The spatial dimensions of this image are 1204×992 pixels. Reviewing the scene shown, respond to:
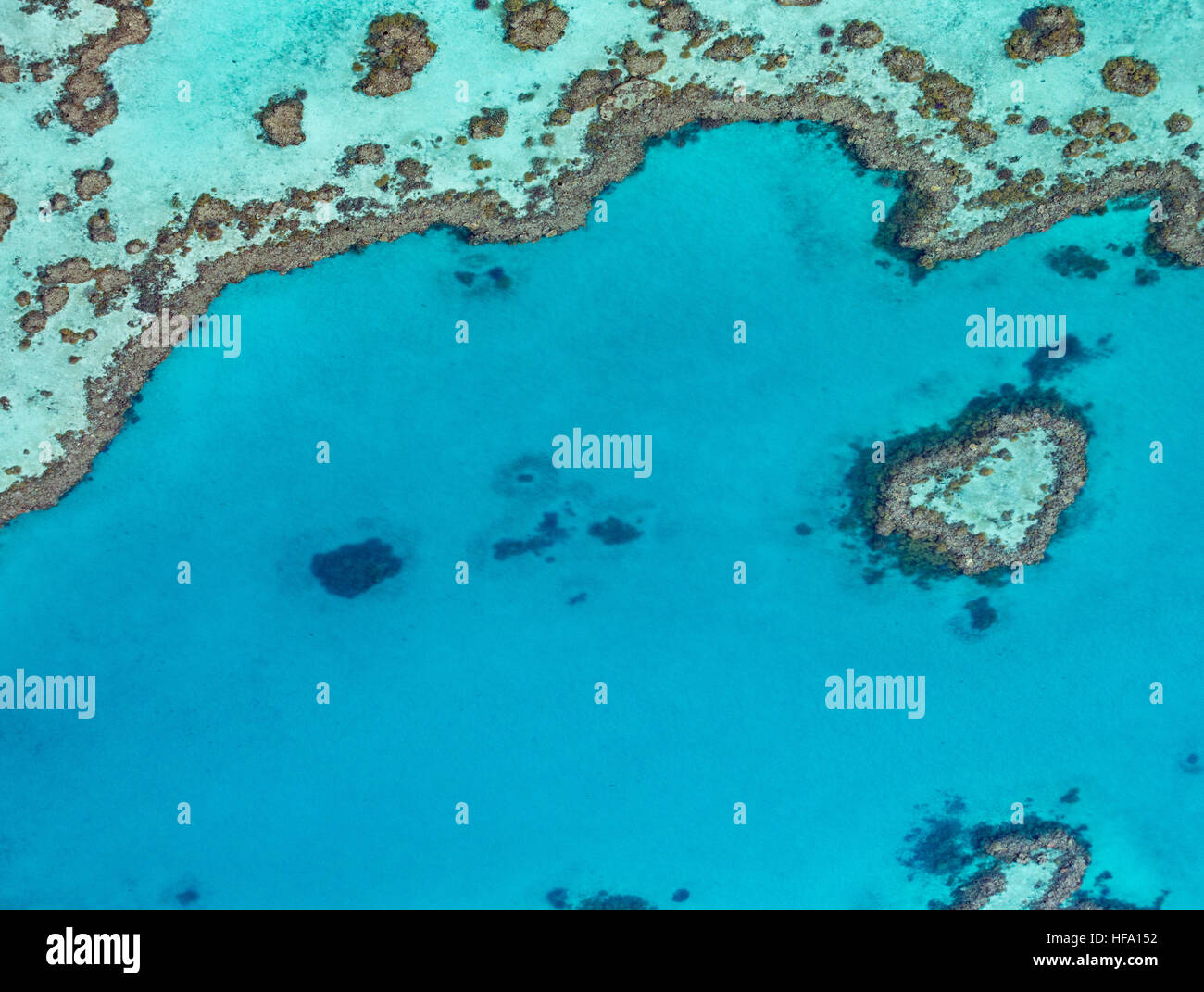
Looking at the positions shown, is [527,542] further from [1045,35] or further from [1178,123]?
[1178,123]

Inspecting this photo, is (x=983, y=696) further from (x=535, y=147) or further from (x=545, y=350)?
(x=535, y=147)

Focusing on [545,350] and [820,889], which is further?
[820,889]

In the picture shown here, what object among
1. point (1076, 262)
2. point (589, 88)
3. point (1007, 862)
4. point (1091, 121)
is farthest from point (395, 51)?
point (1007, 862)

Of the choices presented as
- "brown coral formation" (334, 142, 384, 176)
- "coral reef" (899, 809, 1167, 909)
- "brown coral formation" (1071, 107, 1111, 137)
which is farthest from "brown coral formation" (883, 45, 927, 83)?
"coral reef" (899, 809, 1167, 909)

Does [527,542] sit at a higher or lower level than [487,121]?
lower
